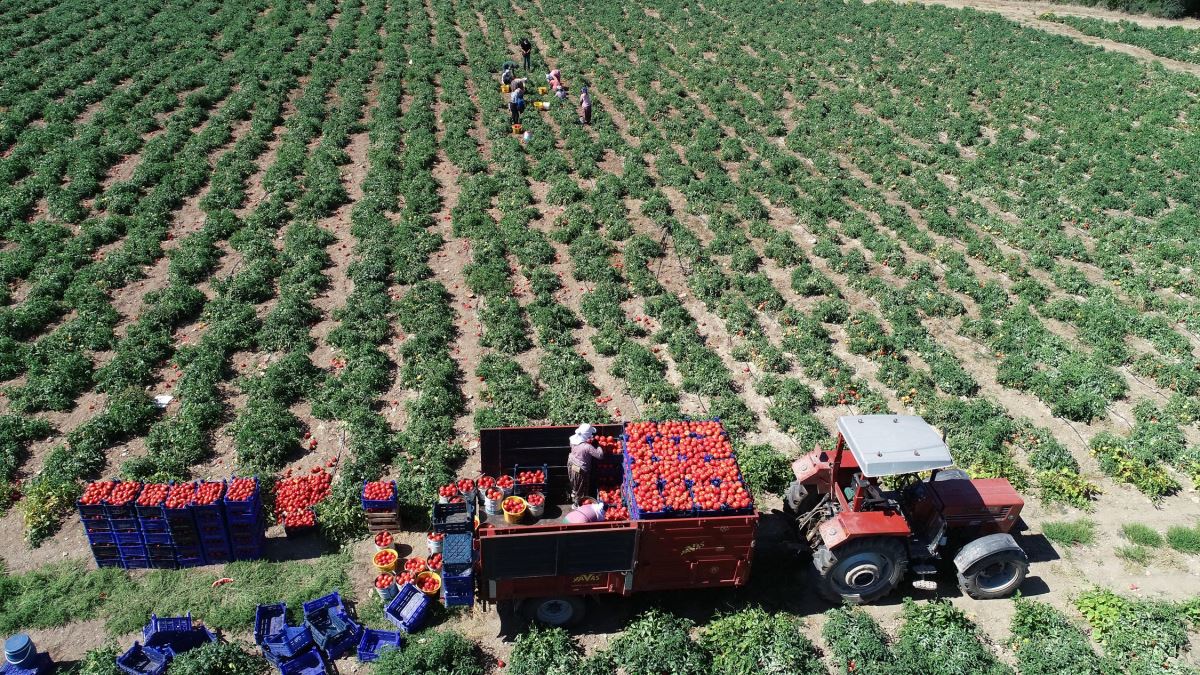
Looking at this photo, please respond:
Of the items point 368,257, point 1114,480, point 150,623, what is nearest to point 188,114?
point 368,257

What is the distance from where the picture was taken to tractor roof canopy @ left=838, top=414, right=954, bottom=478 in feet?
39.7

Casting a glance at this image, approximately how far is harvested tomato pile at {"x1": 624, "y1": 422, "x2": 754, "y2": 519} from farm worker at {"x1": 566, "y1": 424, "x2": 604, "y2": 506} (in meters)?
0.64

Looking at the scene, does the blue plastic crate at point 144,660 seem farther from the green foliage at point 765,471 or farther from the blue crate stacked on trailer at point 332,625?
the green foliage at point 765,471

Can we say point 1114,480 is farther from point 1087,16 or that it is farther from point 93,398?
point 1087,16

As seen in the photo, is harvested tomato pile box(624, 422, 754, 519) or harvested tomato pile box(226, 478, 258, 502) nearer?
harvested tomato pile box(624, 422, 754, 519)

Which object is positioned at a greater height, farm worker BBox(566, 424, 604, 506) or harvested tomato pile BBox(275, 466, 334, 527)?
farm worker BBox(566, 424, 604, 506)

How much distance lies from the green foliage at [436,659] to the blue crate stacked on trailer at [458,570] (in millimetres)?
597

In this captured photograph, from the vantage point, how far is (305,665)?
38.5 feet

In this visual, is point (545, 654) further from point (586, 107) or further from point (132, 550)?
point (586, 107)

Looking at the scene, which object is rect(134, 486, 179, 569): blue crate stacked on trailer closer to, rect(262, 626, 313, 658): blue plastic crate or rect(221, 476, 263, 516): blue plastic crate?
rect(221, 476, 263, 516): blue plastic crate

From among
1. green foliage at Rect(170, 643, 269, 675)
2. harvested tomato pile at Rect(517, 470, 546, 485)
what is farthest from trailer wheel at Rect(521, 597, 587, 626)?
green foliage at Rect(170, 643, 269, 675)

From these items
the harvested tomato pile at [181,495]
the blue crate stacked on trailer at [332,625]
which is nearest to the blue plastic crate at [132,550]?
the harvested tomato pile at [181,495]

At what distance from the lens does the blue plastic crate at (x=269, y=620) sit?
39.8 feet

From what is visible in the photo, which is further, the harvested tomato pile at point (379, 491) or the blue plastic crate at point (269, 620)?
the harvested tomato pile at point (379, 491)
